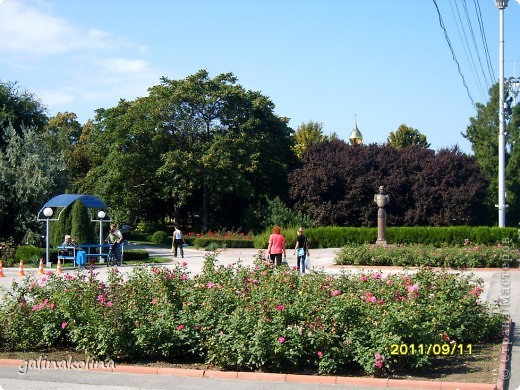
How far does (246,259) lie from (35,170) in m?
11.4

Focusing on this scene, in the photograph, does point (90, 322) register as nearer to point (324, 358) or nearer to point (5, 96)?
point (324, 358)

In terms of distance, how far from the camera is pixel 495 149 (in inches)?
2077

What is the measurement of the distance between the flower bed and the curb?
0.18 meters

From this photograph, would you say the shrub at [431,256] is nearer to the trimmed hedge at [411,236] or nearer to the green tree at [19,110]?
the trimmed hedge at [411,236]

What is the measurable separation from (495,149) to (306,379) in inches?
1955

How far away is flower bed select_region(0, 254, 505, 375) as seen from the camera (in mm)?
7707

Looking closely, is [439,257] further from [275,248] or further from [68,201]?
[68,201]

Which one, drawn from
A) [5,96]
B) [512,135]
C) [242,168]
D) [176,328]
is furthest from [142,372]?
[512,135]

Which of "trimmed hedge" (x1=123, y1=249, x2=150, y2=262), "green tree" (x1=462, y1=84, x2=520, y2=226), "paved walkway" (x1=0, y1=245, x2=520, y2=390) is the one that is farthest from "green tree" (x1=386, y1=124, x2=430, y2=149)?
"trimmed hedge" (x1=123, y1=249, x2=150, y2=262)

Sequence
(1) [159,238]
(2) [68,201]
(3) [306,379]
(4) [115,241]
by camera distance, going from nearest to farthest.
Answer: (3) [306,379] → (4) [115,241] → (2) [68,201] → (1) [159,238]

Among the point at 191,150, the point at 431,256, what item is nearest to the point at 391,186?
the point at 191,150

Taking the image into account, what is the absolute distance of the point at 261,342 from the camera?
7.67 meters

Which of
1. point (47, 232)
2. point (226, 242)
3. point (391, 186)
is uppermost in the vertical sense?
point (391, 186)

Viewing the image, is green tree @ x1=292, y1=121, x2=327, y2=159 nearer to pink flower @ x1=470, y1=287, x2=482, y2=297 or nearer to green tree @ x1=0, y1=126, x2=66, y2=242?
green tree @ x1=0, y1=126, x2=66, y2=242
